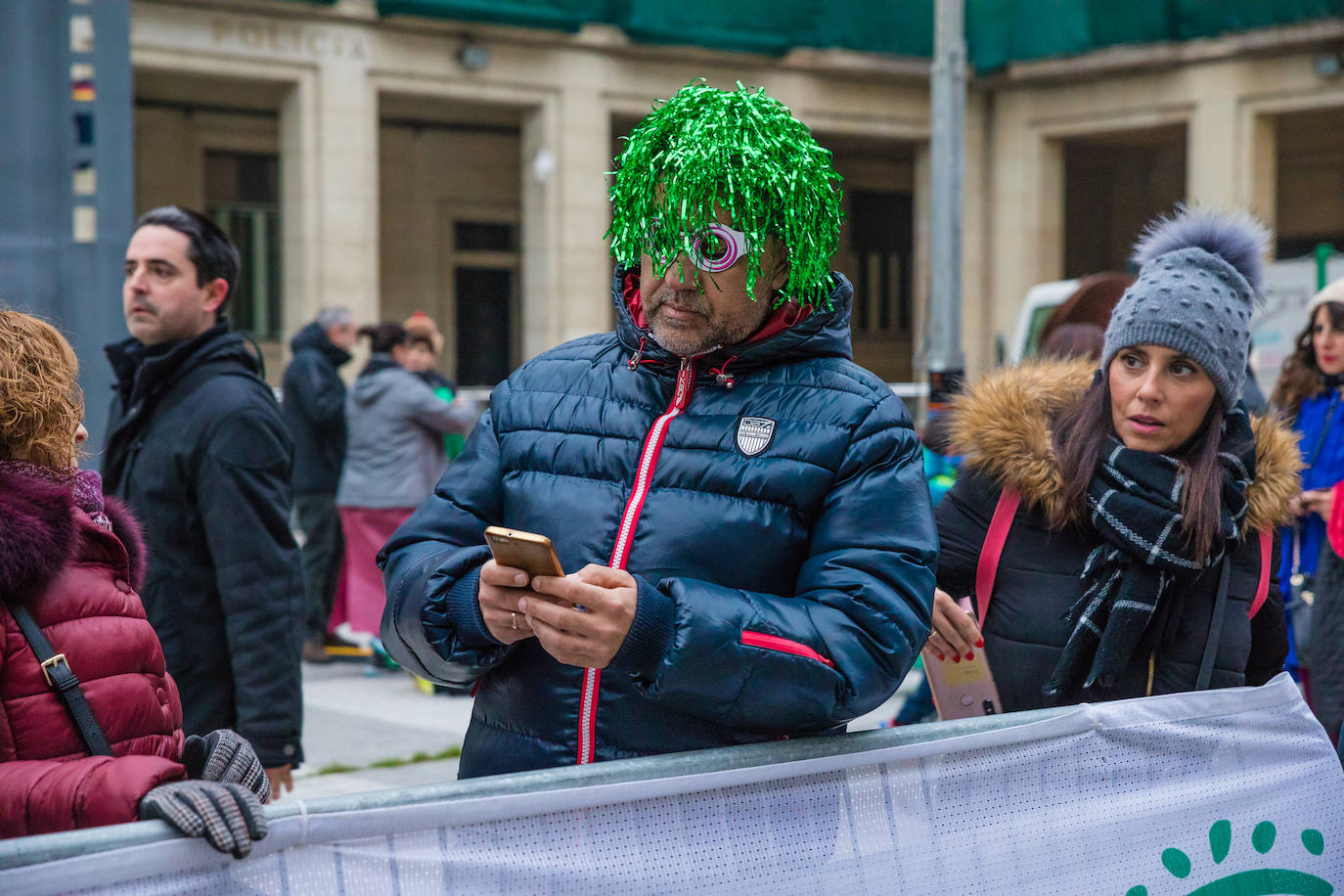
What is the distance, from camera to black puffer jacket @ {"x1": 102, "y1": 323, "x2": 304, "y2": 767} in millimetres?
3613

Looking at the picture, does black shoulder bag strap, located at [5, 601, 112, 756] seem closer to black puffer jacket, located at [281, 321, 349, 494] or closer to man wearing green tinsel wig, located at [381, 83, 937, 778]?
man wearing green tinsel wig, located at [381, 83, 937, 778]

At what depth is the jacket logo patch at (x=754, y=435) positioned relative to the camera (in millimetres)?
2252

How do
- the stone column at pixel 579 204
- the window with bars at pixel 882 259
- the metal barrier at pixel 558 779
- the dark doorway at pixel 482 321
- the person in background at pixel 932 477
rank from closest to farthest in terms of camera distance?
the metal barrier at pixel 558 779 < the person in background at pixel 932 477 < the stone column at pixel 579 204 < the dark doorway at pixel 482 321 < the window with bars at pixel 882 259

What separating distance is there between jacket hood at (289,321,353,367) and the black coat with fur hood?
636cm

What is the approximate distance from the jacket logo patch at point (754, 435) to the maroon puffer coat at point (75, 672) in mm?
910

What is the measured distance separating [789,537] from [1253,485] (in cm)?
133

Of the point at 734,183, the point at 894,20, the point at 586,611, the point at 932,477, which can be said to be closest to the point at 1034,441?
the point at 734,183

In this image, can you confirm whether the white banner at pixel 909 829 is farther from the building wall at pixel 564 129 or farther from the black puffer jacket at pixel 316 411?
the building wall at pixel 564 129

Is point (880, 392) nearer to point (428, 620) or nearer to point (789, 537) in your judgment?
point (789, 537)

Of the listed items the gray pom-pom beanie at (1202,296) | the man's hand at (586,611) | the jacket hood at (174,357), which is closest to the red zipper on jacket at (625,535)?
the man's hand at (586,611)

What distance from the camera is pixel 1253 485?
310cm

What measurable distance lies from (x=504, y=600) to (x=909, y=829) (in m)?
0.76

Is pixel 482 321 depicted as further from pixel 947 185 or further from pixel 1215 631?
pixel 1215 631

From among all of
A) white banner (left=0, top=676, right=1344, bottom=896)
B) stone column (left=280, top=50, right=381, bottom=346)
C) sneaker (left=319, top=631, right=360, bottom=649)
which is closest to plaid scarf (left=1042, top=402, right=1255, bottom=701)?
white banner (left=0, top=676, right=1344, bottom=896)
